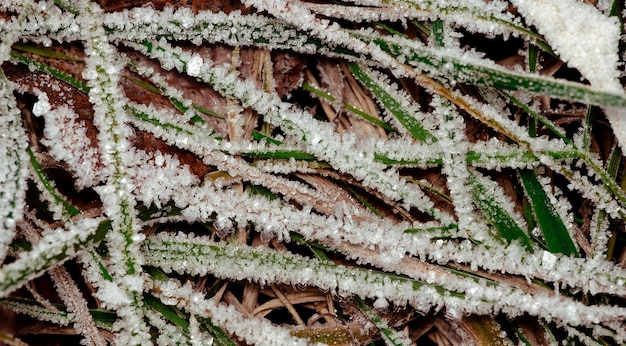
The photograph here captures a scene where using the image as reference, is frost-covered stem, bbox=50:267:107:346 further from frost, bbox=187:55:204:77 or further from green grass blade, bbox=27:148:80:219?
frost, bbox=187:55:204:77

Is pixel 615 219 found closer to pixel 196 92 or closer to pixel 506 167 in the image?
pixel 506 167

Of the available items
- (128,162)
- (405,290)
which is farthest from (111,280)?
(405,290)

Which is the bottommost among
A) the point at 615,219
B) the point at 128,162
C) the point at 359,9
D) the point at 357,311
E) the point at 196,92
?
the point at 357,311

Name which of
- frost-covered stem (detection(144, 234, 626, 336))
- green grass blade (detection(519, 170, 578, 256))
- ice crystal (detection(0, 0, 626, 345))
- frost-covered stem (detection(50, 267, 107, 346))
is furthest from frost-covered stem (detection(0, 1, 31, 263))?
green grass blade (detection(519, 170, 578, 256))

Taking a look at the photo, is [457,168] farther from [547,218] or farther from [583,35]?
A: [583,35]

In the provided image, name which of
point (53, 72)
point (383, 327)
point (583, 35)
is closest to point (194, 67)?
point (53, 72)

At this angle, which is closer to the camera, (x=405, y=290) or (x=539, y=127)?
(x=405, y=290)
